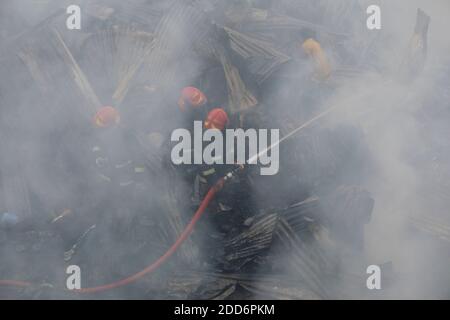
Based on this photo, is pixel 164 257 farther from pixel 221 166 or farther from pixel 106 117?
pixel 106 117

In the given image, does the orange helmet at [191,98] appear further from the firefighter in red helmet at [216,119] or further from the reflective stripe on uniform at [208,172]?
the reflective stripe on uniform at [208,172]

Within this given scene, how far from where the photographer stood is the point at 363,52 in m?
8.08

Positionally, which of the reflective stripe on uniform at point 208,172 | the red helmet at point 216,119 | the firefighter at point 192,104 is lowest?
the reflective stripe on uniform at point 208,172

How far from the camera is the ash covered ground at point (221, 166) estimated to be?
572 centimetres

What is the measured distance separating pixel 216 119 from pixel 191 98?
489mm

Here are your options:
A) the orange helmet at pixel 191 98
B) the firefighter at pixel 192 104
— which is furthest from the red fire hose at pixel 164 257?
the orange helmet at pixel 191 98

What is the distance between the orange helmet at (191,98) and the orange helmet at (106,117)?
0.97m

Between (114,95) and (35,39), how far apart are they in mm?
1818

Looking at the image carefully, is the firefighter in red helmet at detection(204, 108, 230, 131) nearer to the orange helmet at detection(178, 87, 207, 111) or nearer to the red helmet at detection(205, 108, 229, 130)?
the red helmet at detection(205, 108, 229, 130)

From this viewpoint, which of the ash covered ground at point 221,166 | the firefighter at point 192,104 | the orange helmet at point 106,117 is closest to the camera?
the ash covered ground at point 221,166

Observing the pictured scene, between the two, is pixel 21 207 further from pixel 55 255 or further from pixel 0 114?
pixel 0 114

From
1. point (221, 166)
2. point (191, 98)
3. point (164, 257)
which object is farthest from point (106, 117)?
point (164, 257)
